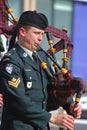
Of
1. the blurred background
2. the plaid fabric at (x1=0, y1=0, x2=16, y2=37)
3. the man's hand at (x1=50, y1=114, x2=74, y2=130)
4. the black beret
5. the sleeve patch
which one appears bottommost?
the blurred background

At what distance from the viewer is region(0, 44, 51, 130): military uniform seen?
3266mm

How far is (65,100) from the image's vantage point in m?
3.51

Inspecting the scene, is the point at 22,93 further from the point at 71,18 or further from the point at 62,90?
the point at 71,18

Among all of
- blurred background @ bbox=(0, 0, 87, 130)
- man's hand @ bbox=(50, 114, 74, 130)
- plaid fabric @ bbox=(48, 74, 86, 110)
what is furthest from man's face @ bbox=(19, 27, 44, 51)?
blurred background @ bbox=(0, 0, 87, 130)

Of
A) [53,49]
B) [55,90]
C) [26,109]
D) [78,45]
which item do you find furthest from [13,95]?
[78,45]

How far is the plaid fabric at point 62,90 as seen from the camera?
336cm

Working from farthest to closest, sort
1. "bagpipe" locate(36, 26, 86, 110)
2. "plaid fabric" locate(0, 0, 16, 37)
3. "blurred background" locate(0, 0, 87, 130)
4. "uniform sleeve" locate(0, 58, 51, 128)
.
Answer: "blurred background" locate(0, 0, 87, 130)
"plaid fabric" locate(0, 0, 16, 37)
"bagpipe" locate(36, 26, 86, 110)
"uniform sleeve" locate(0, 58, 51, 128)

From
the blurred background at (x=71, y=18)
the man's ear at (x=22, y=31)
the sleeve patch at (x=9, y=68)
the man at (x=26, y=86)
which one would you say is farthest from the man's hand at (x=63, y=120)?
the blurred background at (x=71, y=18)

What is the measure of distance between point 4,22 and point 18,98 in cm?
92

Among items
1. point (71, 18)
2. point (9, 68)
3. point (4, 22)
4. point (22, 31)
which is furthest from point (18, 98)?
point (71, 18)

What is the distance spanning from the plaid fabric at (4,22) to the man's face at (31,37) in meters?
0.55

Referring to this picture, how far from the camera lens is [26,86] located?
3.36 meters

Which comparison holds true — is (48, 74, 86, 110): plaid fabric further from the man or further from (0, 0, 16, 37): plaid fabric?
(0, 0, 16, 37): plaid fabric

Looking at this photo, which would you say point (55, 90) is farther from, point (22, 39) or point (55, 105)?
point (22, 39)
